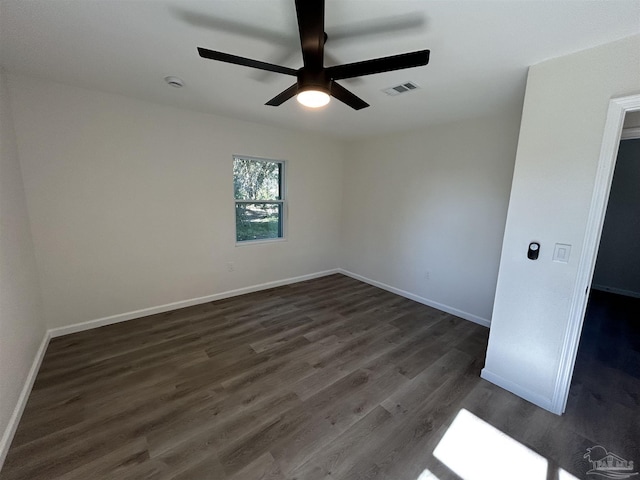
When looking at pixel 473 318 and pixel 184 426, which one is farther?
pixel 473 318

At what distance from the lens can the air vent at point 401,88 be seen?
7.16ft

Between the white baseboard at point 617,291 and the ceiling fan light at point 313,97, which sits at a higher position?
the ceiling fan light at point 313,97

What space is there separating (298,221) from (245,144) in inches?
55.9

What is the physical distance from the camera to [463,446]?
5.24 ft

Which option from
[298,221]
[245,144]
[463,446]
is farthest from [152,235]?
[463,446]

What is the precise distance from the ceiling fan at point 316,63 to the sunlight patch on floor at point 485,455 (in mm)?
→ 2232

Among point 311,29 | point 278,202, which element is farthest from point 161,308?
point 311,29

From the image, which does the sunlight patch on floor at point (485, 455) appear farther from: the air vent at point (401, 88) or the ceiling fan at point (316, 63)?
the air vent at point (401, 88)

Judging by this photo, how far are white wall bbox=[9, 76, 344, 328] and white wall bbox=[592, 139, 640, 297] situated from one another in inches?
207

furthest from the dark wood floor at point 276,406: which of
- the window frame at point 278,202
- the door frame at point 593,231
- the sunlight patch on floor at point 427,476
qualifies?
the window frame at point 278,202

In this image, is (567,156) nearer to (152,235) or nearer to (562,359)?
(562,359)

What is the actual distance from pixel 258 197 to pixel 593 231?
3.54 m

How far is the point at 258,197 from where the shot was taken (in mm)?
3871

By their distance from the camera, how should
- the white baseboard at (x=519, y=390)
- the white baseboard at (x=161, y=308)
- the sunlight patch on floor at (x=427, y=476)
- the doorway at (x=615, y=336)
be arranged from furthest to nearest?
1. the white baseboard at (x=161, y=308)
2. the white baseboard at (x=519, y=390)
3. the doorway at (x=615, y=336)
4. the sunlight patch on floor at (x=427, y=476)
